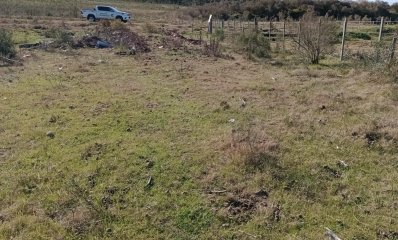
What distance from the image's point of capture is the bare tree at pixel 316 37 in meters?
11.6

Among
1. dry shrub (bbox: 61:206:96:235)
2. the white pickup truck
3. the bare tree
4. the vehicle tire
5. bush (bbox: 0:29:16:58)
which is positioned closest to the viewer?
dry shrub (bbox: 61:206:96:235)

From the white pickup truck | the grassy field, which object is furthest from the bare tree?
the white pickup truck

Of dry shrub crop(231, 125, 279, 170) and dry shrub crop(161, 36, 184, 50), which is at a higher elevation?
dry shrub crop(161, 36, 184, 50)

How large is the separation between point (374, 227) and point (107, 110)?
513 cm

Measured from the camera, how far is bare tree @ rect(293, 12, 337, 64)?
11.6 meters

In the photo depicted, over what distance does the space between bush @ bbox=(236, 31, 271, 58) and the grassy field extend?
172 inches

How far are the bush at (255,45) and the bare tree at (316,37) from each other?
5.05ft

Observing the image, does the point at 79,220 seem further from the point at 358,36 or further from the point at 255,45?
the point at 358,36

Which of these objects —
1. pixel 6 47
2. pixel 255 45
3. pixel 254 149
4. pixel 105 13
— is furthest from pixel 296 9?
pixel 254 149

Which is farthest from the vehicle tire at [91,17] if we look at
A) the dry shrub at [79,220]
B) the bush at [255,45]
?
the dry shrub at [79,220]

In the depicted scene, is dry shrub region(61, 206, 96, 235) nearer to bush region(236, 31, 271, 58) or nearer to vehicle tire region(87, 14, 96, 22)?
bush region(236, 31, 271, 58)

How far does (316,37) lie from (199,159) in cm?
845

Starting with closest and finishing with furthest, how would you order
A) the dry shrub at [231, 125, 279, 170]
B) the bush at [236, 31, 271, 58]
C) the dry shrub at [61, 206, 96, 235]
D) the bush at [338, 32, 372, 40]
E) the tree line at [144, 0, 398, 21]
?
the dry shrub at [61, 206, 96, 235] → the dry shrub at [231, 125, 279, 170] → the bush at [236, 31, 271, 58] → the bush at [338, 32, 372, 40] → the tree line at [144, 0, 398, 21]

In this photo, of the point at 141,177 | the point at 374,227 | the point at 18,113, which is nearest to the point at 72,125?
the point at 18,113
